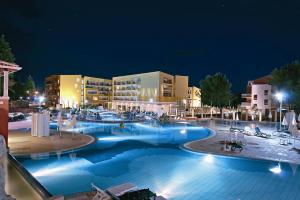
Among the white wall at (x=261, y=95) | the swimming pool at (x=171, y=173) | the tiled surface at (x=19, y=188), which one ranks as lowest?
the swimming pool at (x=171, y=173)

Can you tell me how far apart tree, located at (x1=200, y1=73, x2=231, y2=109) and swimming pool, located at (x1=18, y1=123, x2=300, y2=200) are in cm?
2639

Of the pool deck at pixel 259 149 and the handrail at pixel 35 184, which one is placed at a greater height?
the handrail at pixel 35 184

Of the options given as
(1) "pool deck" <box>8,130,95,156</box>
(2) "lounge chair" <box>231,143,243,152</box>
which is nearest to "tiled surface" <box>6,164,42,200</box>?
(1) "pool deck" <box>8,130,95,156</box>

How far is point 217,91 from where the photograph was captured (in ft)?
133

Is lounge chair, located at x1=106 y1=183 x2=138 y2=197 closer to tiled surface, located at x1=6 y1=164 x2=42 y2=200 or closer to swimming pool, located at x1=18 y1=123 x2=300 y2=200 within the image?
tiled surface, located at x1=6 y1=164 x2=42 y2=200

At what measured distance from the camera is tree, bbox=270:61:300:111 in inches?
1140

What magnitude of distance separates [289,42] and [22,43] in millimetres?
76988

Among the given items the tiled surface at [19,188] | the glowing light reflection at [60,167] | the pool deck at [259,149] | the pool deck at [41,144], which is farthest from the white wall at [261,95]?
the tiled surface at [19,188]

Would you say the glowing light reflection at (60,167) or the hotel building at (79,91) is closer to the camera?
the glowing light reflection at (60,167)

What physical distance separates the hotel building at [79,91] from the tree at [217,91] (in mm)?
33652

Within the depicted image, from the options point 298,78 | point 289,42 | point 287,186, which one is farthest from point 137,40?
A: point 287,186

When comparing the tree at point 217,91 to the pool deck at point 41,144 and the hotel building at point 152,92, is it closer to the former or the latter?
the hotel building at point 152,92

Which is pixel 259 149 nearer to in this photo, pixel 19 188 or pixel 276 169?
pixel 276 169

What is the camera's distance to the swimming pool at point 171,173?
9.08m
